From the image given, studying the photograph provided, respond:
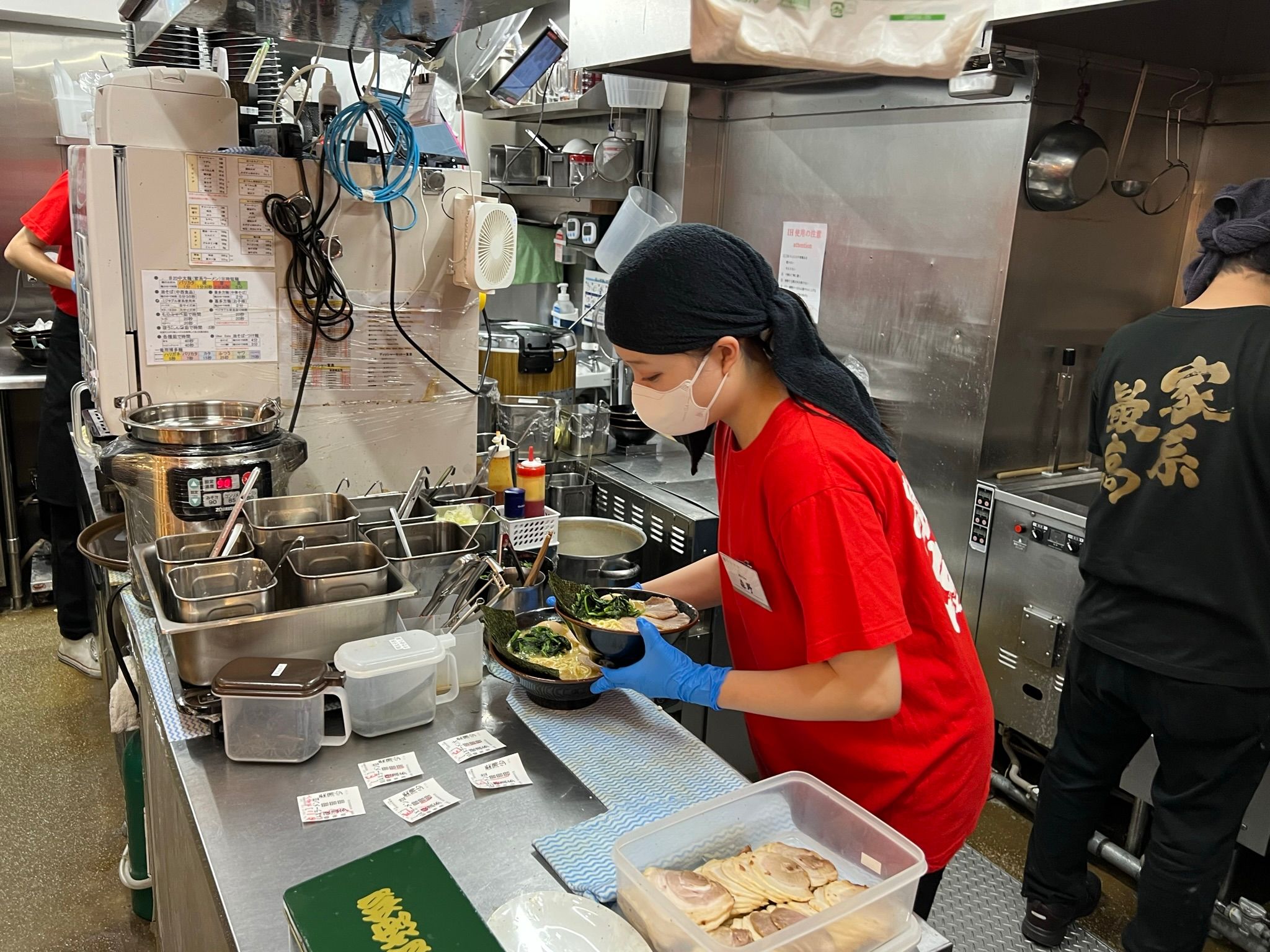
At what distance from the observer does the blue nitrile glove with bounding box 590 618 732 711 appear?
1420 mm

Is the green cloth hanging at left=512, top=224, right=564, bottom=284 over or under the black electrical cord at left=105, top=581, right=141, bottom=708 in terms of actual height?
over

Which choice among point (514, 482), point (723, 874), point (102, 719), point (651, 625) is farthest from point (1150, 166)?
point (102, 719)

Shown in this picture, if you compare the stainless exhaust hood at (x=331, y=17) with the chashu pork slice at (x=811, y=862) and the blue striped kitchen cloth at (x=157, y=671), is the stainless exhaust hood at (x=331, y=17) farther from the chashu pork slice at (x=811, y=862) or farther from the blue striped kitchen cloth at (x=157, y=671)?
the chashu pork slice at (x=811, y=862)

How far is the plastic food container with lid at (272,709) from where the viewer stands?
1.35m

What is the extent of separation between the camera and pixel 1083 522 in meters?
2.50

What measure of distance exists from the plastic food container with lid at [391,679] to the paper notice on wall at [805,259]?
2.14m

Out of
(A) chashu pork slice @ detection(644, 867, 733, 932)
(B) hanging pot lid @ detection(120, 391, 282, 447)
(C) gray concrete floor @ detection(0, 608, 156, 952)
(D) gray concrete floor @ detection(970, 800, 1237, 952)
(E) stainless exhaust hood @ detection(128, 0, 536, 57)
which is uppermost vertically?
(E) stainless exhaust hood @ detection(128, 0, 536, 57)

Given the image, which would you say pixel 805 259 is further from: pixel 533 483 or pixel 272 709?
pixel 272 709

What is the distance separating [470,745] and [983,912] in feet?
5.39

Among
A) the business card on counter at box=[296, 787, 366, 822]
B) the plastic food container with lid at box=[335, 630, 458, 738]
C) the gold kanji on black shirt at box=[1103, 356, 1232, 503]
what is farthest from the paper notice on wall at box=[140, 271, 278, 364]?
the gold kanji on black shirt at box=[1103, 356, 1232, 503]

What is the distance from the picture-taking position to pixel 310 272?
230 cm

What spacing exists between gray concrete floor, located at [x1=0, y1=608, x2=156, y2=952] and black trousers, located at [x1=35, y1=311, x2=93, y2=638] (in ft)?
0.82

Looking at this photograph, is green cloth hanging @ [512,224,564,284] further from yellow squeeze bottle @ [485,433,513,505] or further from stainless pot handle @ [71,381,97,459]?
yellow squeeze bottle @ [485,433,513,505]

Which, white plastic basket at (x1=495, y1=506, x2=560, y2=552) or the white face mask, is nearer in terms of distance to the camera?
the white face mask
